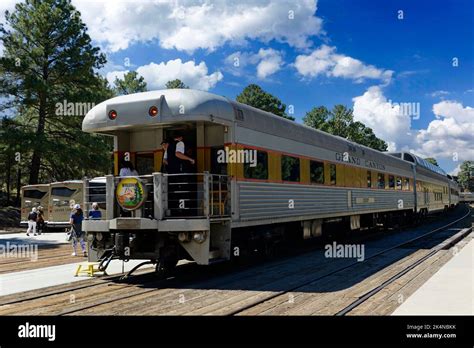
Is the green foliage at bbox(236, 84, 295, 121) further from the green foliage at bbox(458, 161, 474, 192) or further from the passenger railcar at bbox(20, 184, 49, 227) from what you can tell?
the green foliage at bbox(458, 161, 474, 192)

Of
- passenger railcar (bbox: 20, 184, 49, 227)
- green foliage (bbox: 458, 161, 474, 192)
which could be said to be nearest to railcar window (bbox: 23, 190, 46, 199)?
passenger railcar (bbox: 20, 184, 49, 227)

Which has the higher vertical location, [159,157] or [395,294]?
[159,157]

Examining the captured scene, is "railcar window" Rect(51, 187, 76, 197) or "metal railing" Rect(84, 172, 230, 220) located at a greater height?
"railcar window" Rect(51, 187, 76, 197)

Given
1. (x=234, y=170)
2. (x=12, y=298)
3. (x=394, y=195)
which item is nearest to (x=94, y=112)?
(x=234, y=170)

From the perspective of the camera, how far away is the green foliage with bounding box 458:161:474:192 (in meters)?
125

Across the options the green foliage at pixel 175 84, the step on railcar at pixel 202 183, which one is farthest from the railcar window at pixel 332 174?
the green foliage at pixel 175 84

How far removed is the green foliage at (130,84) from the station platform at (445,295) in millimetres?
45860

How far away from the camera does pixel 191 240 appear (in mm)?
9594

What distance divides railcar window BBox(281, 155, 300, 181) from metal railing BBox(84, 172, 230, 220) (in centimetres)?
244

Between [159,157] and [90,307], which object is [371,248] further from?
[90,307]

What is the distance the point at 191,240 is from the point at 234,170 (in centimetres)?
187
